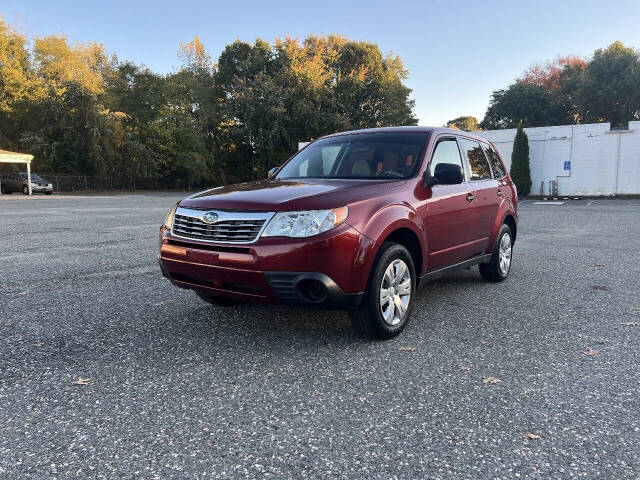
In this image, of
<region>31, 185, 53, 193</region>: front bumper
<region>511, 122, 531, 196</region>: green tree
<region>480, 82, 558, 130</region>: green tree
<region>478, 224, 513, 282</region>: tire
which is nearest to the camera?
<region>478, 224, 513, 282</region>: tire

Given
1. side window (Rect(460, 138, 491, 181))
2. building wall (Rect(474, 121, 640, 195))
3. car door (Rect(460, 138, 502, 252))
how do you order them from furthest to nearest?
building wall (Rect(474, 121, 640, 195)) < side window (Rect(460, 138, 491, 181)) < car door (Rect(460, 138, 502, 252))

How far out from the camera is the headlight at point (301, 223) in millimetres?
3559

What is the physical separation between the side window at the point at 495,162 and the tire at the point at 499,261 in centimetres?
66

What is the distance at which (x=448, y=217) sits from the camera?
191 inches

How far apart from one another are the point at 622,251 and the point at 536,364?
21.3ft

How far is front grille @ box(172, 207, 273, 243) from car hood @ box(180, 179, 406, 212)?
6 cm

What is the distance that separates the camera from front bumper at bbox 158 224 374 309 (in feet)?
11.5

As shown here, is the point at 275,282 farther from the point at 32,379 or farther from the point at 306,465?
the point at 32,379

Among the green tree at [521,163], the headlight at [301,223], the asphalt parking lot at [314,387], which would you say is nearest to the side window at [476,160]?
the asphalt parking lot at [314,387]

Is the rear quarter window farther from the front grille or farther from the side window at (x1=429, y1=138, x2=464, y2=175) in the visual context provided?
the front grille

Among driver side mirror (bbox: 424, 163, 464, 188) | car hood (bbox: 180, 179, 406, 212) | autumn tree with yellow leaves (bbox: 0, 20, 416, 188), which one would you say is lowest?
car hood (bbox: 180, 179, 406, 212)

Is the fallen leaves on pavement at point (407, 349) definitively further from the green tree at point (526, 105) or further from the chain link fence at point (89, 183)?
the green tree at point (526, 105)

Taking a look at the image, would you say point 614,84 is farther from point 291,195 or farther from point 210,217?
point 210,217

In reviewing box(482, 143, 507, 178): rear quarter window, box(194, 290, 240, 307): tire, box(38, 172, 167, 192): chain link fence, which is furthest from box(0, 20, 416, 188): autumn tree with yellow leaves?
box(194, 290, 240, 307): tire
